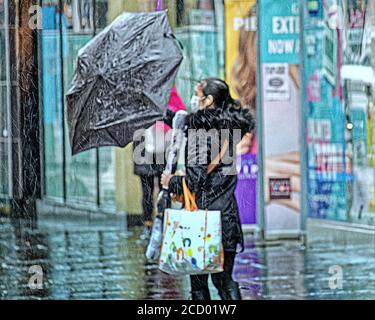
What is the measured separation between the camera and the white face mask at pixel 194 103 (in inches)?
251

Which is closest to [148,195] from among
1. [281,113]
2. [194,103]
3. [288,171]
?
[194,103]

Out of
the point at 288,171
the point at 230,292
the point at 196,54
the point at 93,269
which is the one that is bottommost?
the point at 230,292

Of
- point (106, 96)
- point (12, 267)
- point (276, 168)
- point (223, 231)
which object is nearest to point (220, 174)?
point (223, 231)

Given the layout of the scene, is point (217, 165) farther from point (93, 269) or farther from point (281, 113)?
point (281, 113)

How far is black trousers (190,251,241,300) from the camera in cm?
647

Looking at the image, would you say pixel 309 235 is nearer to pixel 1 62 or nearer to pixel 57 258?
pixel 57 258

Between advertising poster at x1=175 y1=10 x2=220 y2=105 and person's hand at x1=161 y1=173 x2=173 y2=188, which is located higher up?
advertising poster at x1=175 y1=10 x2=220 y2=105

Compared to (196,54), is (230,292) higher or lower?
lower

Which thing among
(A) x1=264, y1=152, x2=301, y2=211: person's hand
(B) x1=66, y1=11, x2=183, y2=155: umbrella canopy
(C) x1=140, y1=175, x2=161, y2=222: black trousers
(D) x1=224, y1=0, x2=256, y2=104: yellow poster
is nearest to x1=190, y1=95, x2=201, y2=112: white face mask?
(B) x1=66, y1=11, x2=183, y2=155: umbrella canopy

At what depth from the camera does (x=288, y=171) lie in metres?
8.60

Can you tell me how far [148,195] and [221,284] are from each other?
1.92ft

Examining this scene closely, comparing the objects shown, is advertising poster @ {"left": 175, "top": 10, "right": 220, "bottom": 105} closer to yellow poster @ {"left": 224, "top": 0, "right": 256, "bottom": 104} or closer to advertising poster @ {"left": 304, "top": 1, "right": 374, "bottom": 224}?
yellow poster @ {"left": 224, "top": 0, "right": 256, "bottom": 104}

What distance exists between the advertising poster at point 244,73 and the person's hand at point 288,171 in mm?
907

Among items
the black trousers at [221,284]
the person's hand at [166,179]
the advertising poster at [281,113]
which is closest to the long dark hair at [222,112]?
the person's hand at [166,179]
